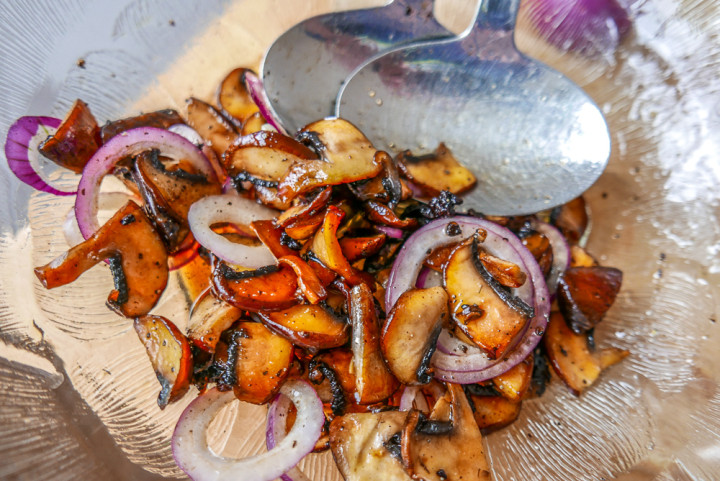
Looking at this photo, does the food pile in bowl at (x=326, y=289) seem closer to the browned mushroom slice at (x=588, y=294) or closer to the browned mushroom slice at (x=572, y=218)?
the browned mushroom slice at (x=588, y=294)

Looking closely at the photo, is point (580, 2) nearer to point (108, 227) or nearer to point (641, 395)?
point (641, 395)

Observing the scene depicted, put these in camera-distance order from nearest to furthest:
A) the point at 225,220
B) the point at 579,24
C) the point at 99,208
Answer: the point at 225,220, the point at 99,208, the point at 579,24

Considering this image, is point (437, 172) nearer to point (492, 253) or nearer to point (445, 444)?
point (492, 253)

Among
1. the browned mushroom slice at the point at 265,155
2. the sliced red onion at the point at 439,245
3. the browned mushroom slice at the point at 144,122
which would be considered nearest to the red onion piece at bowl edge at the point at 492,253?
the sliced red onion at the point at 439,245

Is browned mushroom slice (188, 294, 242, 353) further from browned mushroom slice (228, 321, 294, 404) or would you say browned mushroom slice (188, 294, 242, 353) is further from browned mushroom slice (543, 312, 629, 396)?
browned mushroom slice (543, 312, 629, 396)

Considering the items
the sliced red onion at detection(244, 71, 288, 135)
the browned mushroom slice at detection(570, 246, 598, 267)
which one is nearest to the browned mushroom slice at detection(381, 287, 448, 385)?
the browned mushroom slice at detection(570, 246, 598, 267)

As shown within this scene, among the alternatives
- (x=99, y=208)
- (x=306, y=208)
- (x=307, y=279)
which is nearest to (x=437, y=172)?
(x=306, y=208)
